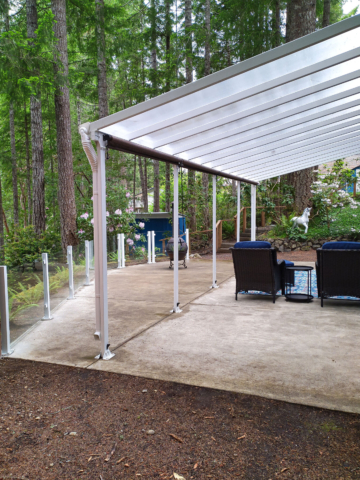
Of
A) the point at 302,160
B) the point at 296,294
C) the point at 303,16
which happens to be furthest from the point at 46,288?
the point at 303,16

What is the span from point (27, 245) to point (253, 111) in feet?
22.5

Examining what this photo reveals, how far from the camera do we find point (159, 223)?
14.5 m

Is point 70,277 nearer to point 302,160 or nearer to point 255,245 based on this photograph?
point 255,245

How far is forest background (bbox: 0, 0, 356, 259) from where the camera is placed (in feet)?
27.6

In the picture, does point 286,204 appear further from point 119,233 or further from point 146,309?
point 146,309

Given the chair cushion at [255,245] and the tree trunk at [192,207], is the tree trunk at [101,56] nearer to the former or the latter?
the tree trunk at [192,207]

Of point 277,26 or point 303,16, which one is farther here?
point 277,26

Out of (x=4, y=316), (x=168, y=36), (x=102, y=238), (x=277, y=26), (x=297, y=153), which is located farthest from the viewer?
(x=168, y=36)

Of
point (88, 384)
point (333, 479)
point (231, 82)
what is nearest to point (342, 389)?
point (333, 479)

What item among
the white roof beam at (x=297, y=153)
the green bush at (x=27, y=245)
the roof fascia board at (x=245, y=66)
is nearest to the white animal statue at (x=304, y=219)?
the white roof beam at (x=297, y=153)

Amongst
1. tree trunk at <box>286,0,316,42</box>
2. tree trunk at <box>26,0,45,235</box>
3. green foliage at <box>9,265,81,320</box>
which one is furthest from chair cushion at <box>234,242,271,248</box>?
tree trunk at <box>286,0,316,42</box>

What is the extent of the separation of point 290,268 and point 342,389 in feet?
10.8

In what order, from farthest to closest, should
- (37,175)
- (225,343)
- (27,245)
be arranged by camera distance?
(37,175) → (27,245) → (225,343)

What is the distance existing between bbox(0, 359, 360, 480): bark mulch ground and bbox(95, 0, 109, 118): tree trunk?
10.9m
